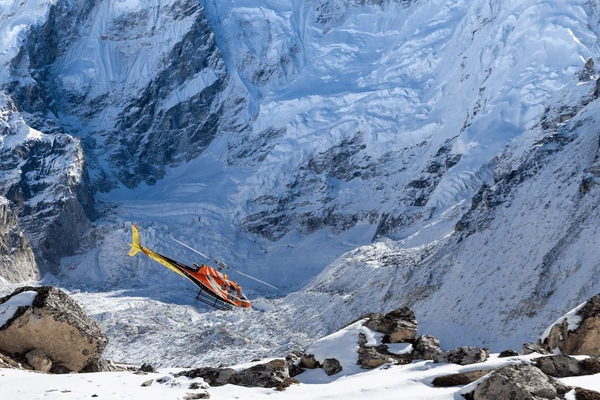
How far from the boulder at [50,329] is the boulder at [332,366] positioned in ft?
27.4

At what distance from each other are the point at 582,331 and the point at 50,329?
62.1 feet

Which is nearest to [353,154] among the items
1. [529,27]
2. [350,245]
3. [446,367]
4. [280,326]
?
[350,245]

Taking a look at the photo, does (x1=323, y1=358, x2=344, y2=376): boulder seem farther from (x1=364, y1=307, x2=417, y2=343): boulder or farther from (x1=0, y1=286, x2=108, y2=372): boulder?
(x1=0, y1=286, x2=108, y2=372): boulder

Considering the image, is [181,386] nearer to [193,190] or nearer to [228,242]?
[228,242]

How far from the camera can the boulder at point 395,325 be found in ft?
125

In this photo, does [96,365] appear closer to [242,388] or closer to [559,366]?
[242,388]

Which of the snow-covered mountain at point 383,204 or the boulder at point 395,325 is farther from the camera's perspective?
the snow-covered mountain at point 383,204

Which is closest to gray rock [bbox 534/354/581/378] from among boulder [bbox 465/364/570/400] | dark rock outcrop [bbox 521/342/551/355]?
boulder [bbox 465/364/570/400]

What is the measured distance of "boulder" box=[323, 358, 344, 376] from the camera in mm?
35750

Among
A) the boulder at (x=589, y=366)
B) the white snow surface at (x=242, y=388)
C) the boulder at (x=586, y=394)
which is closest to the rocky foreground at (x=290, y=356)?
the boulder at (x=589, y=366)

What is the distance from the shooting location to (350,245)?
165000 mm

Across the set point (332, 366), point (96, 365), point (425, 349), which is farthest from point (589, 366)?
point (96, 365)

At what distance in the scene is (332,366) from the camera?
118 feet

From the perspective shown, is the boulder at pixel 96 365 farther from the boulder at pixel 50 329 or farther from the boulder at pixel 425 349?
the boulder at pixel 425 349
